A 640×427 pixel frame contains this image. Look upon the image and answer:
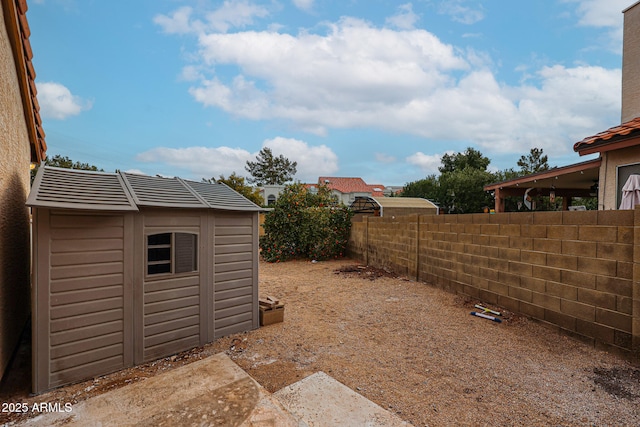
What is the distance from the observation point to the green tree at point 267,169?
41906 mm

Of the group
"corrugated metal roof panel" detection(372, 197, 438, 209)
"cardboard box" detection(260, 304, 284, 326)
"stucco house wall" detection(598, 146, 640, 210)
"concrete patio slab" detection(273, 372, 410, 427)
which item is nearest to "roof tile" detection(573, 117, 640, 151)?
"stucco house wall" detection(598, 146, 640, 210)

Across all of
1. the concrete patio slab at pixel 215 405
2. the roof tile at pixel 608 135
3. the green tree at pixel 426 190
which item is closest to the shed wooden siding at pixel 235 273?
the concrete patio slab at pixel 215 405

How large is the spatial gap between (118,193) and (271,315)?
8.33ft

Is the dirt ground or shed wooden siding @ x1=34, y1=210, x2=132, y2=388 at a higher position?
shed wooden siding @ x1=34, y1=210, x2=132, y2=388

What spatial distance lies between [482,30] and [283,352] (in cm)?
908

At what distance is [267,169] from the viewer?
4209cm

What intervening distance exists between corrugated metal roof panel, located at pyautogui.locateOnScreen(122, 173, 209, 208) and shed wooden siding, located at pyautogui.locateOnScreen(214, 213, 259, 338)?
42 centimetres

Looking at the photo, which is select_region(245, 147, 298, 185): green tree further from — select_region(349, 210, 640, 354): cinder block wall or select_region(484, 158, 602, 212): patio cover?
select_region(349, 210, 640, 354): cinder block wall

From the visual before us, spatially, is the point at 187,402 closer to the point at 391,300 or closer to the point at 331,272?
the point at 391,300

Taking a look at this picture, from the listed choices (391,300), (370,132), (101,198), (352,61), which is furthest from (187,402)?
(370,132)

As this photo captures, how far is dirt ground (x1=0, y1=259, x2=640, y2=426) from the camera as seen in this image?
2.32 metres

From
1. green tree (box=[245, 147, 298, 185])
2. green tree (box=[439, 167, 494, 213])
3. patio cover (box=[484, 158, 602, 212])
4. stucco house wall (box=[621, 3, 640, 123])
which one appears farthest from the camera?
green tree (box=[245, 147, 298, 185])

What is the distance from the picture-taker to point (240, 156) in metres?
41.4

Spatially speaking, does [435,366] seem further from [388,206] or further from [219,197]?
[388,206]
